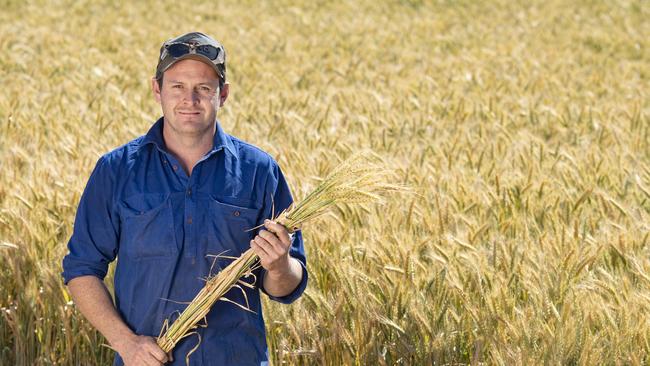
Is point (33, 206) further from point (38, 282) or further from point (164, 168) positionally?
point (164, 168)

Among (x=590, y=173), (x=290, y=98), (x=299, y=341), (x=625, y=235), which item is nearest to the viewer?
(x=299, y=341)

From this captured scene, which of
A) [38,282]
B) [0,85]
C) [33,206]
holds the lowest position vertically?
[38,282]

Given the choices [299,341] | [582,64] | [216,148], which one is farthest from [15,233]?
[582,64]

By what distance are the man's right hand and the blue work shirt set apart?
51mm

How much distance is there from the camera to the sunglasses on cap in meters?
2.38

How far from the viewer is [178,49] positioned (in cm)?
239

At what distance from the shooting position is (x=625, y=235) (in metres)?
3.45

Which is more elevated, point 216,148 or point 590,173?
point 216,148

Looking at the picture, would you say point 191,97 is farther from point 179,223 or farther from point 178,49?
point 179,223

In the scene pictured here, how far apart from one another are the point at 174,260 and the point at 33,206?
1.65 meters

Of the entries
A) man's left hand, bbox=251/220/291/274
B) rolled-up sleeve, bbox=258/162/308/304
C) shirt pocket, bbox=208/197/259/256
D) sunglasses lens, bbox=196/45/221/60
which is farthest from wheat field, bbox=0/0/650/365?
sunglasses lens, bbox=196/45/221/60

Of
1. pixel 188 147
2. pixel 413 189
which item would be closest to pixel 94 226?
pixel 188 147

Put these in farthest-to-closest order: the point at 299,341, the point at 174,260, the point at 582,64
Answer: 1. the point at 582,64
2. the point at 299,341
3. the point at 174,260

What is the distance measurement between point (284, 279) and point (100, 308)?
469 millimetres
